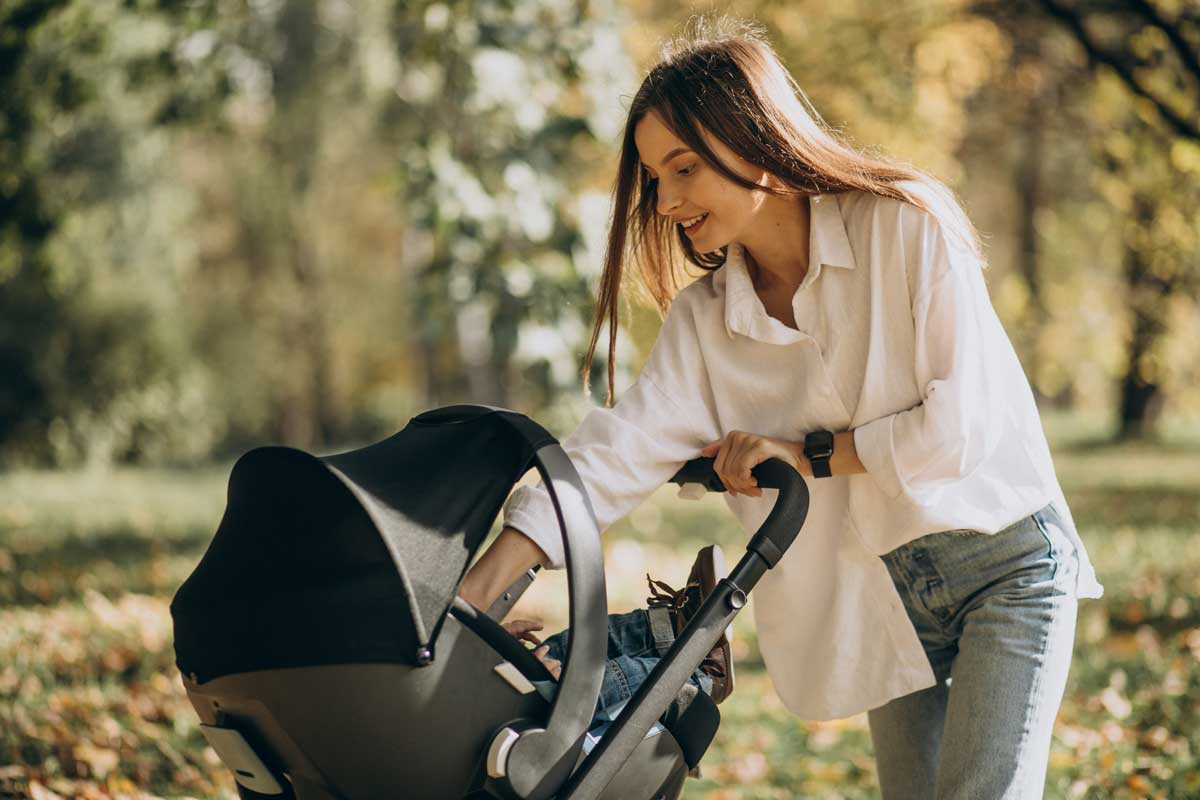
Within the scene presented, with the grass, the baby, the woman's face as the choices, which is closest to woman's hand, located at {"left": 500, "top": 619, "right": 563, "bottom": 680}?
the baby

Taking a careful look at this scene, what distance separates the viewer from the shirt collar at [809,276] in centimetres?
244

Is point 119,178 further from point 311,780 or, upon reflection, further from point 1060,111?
point 311,780

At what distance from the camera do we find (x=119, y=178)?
46.6ft

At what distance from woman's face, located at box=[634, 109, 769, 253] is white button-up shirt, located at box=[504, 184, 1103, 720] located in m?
0.15

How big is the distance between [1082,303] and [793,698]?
10.3m

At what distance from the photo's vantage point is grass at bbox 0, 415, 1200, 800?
381cm

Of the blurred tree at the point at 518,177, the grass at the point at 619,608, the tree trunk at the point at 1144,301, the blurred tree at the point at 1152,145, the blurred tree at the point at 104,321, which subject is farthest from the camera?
the blurred tree at the point at 104,321

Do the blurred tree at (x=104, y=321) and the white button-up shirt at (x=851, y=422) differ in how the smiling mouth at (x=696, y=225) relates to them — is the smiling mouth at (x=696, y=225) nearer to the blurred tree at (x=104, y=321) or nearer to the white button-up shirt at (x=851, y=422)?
the white button-up shirt at (x=851, y=422)

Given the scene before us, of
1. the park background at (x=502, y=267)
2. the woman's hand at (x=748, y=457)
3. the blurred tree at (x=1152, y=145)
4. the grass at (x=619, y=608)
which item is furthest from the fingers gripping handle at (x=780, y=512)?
the blurred tree at (x=1152, y=145)

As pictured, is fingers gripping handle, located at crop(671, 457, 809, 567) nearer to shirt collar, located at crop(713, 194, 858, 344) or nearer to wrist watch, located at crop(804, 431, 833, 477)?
wrist watch, located at crop(804, 431, 833, 477)

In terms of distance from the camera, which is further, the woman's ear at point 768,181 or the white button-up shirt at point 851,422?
the woman's ear at point 768,181

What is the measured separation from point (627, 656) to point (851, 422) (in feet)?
2.15

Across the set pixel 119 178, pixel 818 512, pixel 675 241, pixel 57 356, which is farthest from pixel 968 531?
pixel 57 356

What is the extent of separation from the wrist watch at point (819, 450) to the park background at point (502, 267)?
699 millimetres
